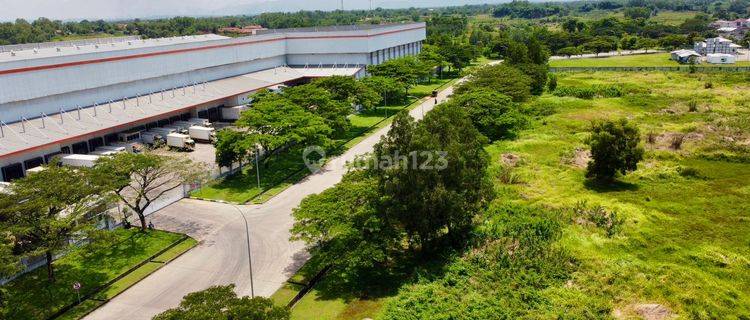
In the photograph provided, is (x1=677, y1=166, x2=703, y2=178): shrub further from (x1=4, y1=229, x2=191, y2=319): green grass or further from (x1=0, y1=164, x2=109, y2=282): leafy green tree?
(x1=0, y1=164, x2=109, y2=282): leafy green tree

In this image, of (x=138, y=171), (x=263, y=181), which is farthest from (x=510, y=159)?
(x=138, y=171)

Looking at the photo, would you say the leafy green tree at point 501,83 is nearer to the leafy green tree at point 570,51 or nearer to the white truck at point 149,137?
the white truck at point 149,137

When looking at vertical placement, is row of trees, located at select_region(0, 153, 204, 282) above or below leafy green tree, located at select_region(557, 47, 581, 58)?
below

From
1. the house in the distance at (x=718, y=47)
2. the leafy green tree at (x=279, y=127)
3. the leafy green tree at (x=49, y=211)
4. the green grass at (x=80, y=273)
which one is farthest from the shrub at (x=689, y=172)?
the house in the distance at (x=718, y=47)

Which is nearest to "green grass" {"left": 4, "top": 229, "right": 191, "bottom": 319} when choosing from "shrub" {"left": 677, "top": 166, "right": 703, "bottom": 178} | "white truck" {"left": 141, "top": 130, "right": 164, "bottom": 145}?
"white truck" {"left": 141, "top": 130, "right": 164, "bottom": 145}

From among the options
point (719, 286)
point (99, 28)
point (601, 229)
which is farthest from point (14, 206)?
point (99, 28)

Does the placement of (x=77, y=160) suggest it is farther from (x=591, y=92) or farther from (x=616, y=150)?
(x=591, y=92)
